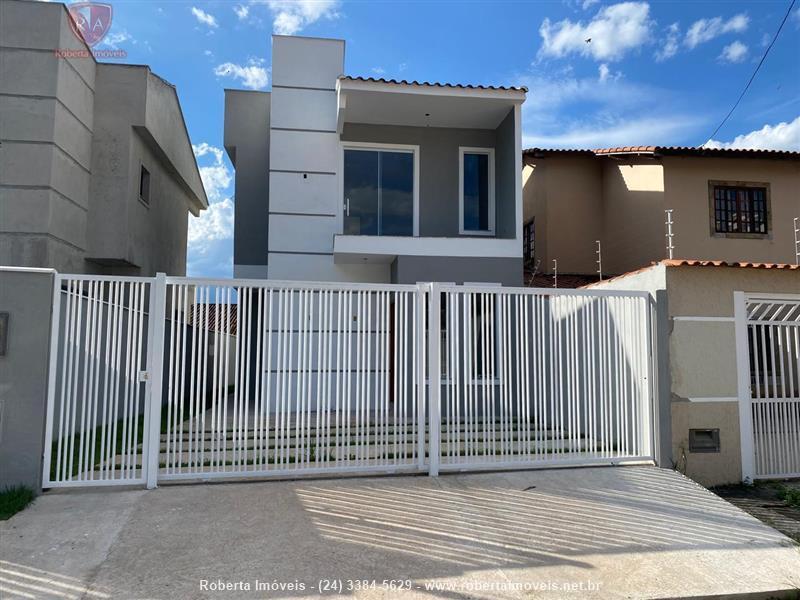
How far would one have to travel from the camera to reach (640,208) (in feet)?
42.3

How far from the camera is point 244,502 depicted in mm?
5039

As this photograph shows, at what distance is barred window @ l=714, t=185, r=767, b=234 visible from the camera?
42.1ft

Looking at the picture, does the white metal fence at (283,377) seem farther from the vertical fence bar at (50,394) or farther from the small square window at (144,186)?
the small square window at (144,186)

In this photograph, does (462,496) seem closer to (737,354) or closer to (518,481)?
(518,481)

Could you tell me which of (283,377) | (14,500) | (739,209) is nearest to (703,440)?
(283,377)

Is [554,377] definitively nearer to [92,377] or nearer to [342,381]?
[342,381]

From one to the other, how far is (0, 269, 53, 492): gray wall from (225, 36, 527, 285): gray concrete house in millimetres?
5144

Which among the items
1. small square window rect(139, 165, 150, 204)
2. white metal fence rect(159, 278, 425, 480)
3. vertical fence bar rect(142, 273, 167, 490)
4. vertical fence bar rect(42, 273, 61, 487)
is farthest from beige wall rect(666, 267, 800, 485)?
small square window rect(139, 165, 150, 204)

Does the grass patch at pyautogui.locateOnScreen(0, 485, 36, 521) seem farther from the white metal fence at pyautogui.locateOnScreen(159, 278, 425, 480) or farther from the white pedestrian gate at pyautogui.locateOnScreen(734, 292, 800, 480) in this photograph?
the white pedestrian gate at pyautogui.locateOnScreen(734, 292, 800, 480)

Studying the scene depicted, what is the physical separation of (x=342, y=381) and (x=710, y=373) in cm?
454

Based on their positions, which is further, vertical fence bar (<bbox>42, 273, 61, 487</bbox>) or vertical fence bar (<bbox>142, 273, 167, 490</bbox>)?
vertical fence bar (<bbox>142, 273, 167, 490</bbox>)

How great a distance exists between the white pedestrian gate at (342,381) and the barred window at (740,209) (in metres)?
8.15

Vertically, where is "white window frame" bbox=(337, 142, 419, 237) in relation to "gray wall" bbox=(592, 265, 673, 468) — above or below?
above

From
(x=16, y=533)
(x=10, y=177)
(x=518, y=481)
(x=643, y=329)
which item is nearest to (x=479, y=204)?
(x=643, y=329)
